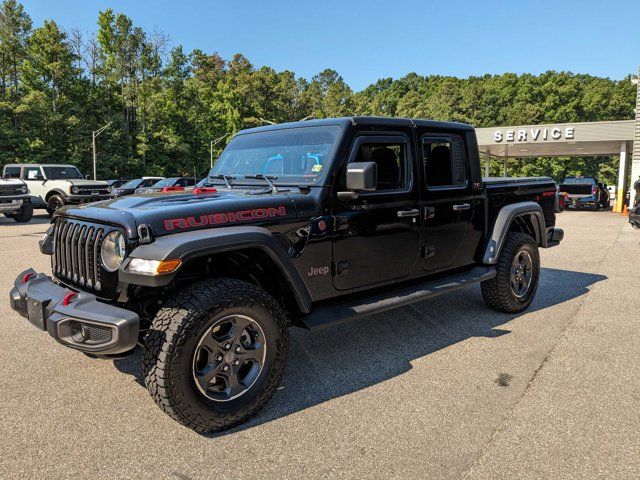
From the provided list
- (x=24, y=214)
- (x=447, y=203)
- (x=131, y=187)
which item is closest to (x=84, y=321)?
(x=447, y=203)

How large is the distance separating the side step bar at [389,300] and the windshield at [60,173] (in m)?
17.3

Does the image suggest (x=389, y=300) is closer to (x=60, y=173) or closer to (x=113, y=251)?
(x=113, y=251)

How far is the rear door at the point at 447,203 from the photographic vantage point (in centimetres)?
428

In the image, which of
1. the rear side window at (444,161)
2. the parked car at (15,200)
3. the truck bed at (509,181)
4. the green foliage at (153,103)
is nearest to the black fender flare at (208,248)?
the rear side window at (444,161)

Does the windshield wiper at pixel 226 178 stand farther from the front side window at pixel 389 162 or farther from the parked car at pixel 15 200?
the parked car at pixel 15 200

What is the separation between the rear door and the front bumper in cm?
256

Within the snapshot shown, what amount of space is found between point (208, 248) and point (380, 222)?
1520 millimetres

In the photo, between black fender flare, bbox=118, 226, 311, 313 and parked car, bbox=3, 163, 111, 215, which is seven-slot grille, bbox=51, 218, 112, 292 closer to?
black fender flare, bbox=118, 226, 311, 313

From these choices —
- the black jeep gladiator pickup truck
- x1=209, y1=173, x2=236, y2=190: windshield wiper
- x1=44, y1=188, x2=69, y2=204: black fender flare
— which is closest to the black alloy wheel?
the black jeep gladiator pickup truck

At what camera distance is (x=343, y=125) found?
3658mm

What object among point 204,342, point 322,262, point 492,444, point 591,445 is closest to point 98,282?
point 204,342

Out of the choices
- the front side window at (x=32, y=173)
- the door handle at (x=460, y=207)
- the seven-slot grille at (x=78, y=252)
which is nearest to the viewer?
the seven-slot grille at (x=78, y=252)

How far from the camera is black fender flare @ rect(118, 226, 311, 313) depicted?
8.69ft

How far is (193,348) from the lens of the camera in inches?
109
